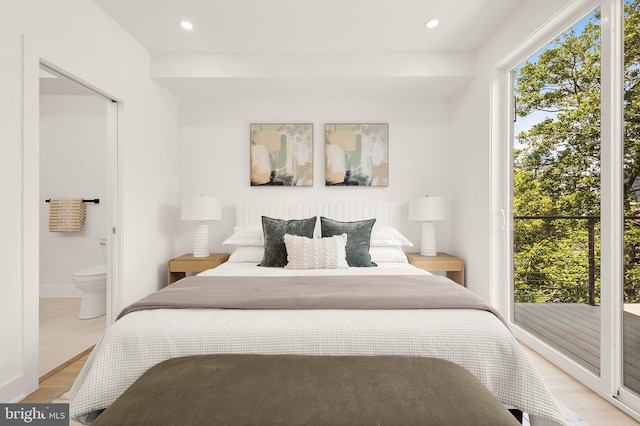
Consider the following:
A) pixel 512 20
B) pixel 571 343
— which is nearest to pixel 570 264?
pixel 571 343

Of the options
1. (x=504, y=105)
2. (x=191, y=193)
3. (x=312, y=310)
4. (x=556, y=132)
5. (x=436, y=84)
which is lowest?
(x=312, y=310)

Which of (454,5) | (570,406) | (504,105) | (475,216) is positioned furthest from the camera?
(475,216)

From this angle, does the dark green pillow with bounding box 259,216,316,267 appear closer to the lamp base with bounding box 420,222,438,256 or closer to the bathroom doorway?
the lamp base with bounding box 420,222,438,256

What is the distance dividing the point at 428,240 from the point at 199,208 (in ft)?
8.17

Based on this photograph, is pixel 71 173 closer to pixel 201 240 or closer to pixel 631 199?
pixel 201 240

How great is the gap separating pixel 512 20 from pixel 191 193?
11.8ft

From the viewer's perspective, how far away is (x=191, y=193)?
3.88m

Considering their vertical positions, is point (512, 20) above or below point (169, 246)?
above

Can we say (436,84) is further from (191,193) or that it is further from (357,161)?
(191,193)

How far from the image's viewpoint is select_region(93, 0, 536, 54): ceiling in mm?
2514

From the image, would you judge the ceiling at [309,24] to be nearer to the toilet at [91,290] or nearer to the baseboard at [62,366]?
the toilet at [91,290]

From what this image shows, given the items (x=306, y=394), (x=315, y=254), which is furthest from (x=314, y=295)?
(x=315, y=254)

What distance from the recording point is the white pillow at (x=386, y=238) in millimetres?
3225

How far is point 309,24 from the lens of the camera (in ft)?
9.05
